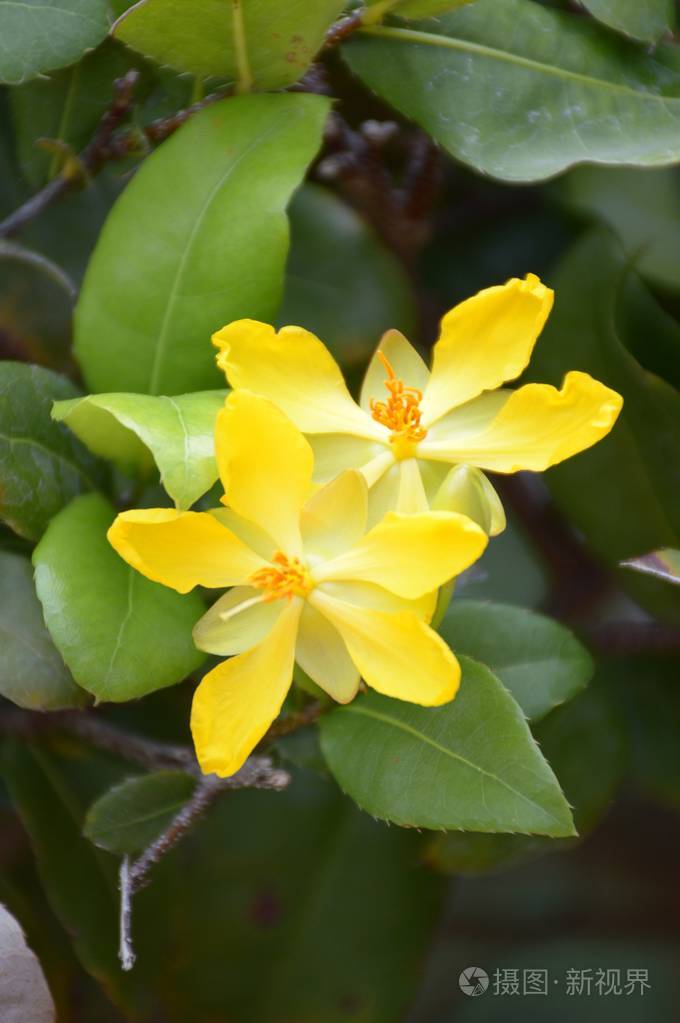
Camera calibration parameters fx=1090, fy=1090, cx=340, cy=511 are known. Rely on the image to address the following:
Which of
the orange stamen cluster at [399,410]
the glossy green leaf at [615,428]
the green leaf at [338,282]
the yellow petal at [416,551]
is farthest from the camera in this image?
the green leaf at [338,282]

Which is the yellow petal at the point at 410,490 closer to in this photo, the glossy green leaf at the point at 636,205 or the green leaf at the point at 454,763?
the green leaf at the point at 454,763

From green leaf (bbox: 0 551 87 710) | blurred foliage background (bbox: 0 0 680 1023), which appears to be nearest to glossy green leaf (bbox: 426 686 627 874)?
blurred foliage background (bbox: 0 0 680 1023)

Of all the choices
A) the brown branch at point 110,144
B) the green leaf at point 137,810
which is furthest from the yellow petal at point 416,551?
the brown branch at point 110,144

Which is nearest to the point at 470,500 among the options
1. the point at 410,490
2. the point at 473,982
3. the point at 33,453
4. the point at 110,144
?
the point at 410,490

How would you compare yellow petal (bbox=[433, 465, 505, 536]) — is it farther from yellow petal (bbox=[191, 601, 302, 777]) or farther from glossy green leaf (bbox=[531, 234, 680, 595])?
glossy green leaf (bbox=[531, 234, 680, 595])

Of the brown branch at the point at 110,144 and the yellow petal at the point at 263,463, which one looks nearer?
the yellow petal at the point at 263,463

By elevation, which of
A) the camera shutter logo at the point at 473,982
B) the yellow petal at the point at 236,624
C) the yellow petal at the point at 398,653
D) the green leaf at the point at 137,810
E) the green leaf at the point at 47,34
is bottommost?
the camera shutter logo at the point at 473,982

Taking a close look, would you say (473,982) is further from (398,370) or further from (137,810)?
(398,370)
